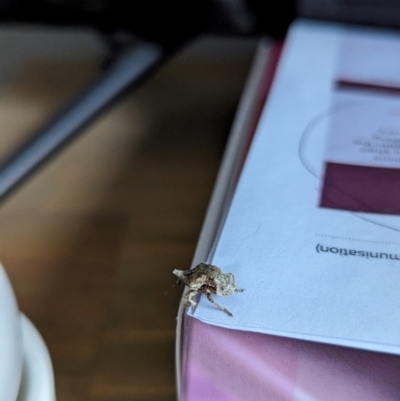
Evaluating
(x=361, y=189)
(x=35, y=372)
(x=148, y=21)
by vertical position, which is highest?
(x=148, y=21)

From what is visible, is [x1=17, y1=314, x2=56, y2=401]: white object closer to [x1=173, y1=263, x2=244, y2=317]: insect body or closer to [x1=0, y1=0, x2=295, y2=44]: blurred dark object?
[x1=173, y1=263, x2=244, y2=317]: insect body

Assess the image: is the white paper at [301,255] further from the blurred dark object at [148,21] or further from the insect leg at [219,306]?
the blurred dark object at [148,21]

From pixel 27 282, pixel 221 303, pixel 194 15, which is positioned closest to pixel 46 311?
pixel 27 282

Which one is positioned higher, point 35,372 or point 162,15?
point 162,15

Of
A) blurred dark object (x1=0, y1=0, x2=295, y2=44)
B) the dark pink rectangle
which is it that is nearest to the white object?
the dark pink rectangle

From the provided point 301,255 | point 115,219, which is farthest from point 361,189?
point 115,219

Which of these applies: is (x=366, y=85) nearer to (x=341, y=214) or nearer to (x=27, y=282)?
(x=341, y=214)

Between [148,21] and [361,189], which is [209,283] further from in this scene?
[148,21]

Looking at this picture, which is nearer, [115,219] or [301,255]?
[301,255]
